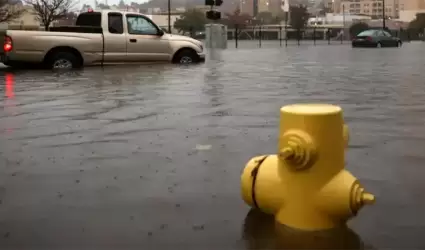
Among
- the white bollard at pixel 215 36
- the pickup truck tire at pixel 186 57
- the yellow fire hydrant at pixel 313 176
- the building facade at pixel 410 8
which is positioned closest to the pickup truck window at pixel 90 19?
the pickup truck tire at pixel 186 57

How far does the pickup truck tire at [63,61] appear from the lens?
1897 centimetres

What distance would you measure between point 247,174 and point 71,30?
16.5m

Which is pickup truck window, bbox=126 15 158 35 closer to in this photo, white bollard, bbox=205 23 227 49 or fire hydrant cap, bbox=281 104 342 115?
fire hydrant cap, bbox=281 104 342 115

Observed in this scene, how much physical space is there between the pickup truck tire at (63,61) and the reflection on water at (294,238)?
15793 millimetres

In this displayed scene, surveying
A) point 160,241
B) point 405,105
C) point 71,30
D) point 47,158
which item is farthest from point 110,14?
point 160,241

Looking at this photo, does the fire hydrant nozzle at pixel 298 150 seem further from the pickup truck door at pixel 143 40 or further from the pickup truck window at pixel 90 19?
the pickup truck window at pixel 90 19

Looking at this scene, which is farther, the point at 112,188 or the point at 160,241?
the point at 112,188

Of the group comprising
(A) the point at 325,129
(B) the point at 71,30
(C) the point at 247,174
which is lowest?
(C) the point at 247,174

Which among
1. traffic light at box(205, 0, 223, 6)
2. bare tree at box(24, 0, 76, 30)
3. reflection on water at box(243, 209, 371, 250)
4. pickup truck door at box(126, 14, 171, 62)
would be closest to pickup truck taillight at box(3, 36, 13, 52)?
pickup truck door at box(126, 14, 171, 62)

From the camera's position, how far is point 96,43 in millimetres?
19438

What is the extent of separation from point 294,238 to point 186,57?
1792 cm

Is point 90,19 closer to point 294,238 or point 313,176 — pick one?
point 313,176

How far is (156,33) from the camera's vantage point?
20188 mm

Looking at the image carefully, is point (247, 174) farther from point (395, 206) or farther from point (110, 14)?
point (110, 14)
